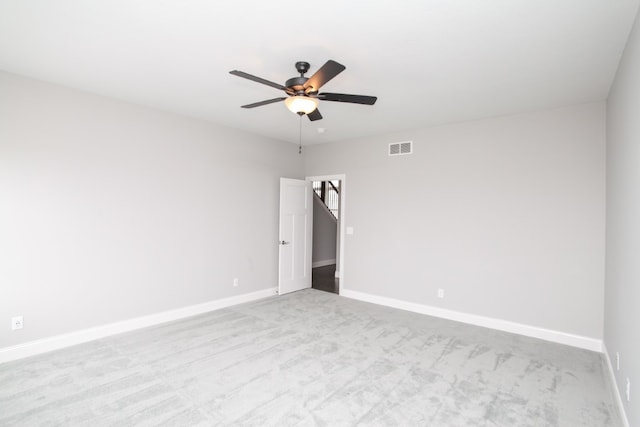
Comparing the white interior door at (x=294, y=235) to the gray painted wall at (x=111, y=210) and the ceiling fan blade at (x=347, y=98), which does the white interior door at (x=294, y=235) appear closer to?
the gray painted wall at (x=111, y=210)

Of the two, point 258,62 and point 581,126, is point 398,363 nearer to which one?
point 258,62

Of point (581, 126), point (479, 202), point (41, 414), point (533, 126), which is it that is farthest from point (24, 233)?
point (581, 126)

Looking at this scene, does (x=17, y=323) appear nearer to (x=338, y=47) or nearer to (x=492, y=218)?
(x=338, y=47)

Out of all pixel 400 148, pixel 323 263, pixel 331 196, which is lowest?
pixel 323 263

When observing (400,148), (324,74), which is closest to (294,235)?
(400,148)

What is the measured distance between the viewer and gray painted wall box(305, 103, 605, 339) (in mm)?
3609

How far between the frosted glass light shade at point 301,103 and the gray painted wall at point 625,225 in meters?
2.13

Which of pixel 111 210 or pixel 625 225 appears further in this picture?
pixel 111 210

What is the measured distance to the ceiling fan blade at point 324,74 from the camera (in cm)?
216

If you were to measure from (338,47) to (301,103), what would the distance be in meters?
0.50

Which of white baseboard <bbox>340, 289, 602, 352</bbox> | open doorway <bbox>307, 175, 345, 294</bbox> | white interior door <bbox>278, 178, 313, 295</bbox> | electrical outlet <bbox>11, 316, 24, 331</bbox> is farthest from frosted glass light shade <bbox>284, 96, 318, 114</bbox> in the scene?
open doorway <bbox>307, 175, 345, 294</bbox>

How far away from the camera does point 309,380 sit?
9.16 ft

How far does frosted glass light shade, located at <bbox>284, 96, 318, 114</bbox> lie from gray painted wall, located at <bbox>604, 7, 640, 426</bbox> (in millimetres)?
2126

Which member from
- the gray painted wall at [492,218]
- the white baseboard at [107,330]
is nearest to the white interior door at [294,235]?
the white baseboard at [107,330]
